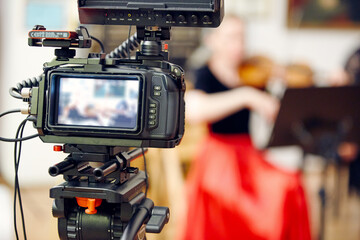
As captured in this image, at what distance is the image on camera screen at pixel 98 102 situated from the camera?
2.85 ft

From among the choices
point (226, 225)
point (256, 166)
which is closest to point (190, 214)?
point (226, 225)

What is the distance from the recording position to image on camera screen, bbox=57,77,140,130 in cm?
87

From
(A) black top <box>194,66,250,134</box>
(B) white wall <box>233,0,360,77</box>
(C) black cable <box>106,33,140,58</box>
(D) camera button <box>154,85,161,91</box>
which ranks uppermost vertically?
(C) black cable <box>106,33,140,58</box>

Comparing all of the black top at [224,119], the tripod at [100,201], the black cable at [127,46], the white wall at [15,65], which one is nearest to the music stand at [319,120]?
the black top at [224,119]

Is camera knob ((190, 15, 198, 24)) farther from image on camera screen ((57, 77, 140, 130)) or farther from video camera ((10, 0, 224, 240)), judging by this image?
image on camera screen ((57, 77, 140, 130))

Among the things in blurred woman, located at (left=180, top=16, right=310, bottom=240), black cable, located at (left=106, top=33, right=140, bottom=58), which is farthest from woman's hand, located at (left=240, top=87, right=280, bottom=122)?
black cable, located at (left=106, top=33, right=140, bottom=58)

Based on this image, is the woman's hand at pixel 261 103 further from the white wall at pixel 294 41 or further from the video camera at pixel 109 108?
the white wall at pixel 294 41

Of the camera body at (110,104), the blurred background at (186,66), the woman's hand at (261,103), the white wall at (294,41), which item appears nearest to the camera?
the camera body at (110,104)

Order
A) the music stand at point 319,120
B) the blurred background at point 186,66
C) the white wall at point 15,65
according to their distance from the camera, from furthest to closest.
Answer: the white wall at point 15,65, the blurred background at point 186,66, the music stand at point 319,120

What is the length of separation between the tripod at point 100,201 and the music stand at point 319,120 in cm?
123

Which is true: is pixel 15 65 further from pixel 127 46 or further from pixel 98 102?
pixel 98 102

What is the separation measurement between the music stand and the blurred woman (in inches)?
5.8

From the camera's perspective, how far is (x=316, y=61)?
14.2ft

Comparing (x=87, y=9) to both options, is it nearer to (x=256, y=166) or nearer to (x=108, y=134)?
(x=108, y=134)
